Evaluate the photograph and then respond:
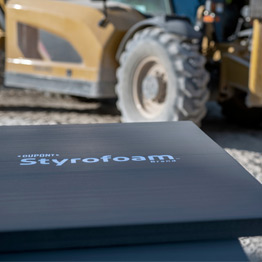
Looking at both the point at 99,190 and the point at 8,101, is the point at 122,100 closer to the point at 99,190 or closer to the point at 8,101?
the point at 8,101

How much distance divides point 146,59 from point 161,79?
0.74 ft

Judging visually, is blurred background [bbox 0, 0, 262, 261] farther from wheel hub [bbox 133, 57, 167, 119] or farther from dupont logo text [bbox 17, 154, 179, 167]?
dupont logo text [bbox 17, 154, 179, 167]

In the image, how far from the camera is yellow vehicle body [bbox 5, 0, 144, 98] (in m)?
4.01

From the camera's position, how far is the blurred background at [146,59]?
3.42 meters

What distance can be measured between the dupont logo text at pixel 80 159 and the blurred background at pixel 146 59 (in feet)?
6.04

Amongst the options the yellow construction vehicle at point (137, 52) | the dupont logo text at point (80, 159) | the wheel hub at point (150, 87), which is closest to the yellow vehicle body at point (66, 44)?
the yellow construction vehicle at point (137, 52)

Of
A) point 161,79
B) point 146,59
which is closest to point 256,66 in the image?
point 161,79

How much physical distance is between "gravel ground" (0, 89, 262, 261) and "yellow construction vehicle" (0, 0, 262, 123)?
0.90 feet

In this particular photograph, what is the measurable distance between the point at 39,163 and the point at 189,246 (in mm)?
495

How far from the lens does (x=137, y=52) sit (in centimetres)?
374

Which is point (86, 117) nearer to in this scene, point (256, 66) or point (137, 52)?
point (137, 52)

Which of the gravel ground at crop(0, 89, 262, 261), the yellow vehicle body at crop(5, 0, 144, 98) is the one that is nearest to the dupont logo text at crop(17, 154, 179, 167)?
the gravel ground at crop(0, 89, 262, 261)

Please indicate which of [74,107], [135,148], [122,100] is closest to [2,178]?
[135,148]

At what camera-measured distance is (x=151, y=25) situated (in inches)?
150
